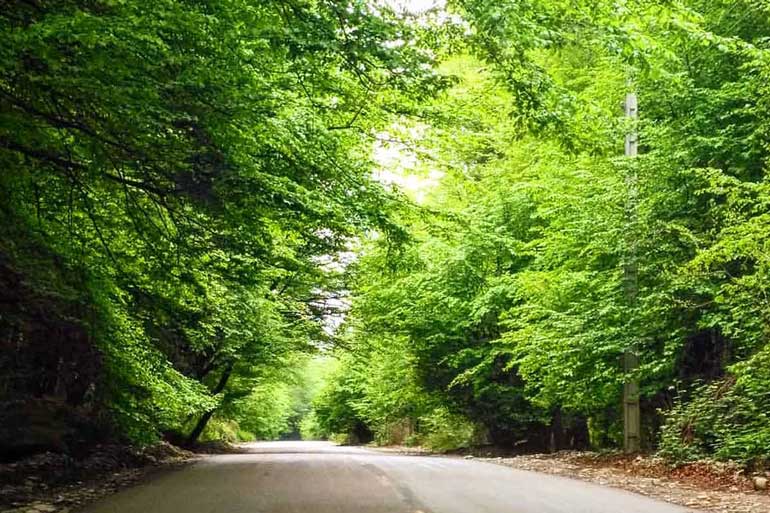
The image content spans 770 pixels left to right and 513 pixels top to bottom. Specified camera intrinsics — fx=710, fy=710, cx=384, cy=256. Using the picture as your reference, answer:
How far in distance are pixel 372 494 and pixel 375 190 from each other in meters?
4.27

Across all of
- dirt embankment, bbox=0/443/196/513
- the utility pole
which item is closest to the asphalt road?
dirt embankment, bbox=0/443/196/513

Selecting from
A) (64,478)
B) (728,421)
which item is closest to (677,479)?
(728,421)

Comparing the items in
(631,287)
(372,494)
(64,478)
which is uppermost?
(631,287)

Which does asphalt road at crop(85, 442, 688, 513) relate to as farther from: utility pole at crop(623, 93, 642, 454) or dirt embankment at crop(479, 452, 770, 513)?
utility pole at crop(623, 93, 642, 454)

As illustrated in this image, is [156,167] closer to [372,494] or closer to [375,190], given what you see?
[375,190]

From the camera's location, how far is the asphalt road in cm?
813

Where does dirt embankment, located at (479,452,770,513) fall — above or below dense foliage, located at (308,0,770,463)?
below

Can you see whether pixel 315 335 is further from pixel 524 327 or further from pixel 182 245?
pixel 182 245

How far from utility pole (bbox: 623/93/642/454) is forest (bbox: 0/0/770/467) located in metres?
0.07

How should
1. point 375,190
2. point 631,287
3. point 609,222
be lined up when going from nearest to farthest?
point 375,190 → point 631,287 → point 609,222

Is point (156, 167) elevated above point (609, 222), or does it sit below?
below

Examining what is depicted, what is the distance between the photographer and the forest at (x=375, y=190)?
620cm

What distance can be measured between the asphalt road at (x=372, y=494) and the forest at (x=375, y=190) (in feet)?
6.97

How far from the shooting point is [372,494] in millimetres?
9430
